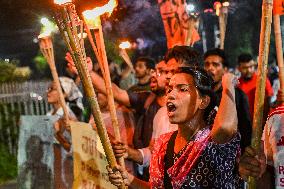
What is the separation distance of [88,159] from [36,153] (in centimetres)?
211

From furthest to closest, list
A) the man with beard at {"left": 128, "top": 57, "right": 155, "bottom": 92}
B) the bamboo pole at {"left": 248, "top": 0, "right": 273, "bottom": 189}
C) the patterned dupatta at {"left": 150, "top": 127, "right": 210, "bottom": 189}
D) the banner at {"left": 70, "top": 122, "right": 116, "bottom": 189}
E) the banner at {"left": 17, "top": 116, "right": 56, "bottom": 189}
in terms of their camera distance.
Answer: the man with beard at {"left": 128, "top": 57, "right": 155, "bottom": 92} < the banner at {"left": 17, "top": 116, "right": 56, "bottom": 189} < the banner at {"left": 70, "top": 122, "right": 116, "bottom": 189} < the patterned dupatta at {"left": 150, "top": 127, "right": 210, "bottom": 189} < the bamboo pole at {"left": 248, "top": 0, "right": 273, "bottom": 189}

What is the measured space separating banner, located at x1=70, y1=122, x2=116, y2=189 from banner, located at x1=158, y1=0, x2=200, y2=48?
7.57 feet

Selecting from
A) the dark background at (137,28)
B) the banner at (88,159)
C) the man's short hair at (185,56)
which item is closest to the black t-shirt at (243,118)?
the man's short hair at (185,56)

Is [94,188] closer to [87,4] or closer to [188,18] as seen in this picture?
[87,4]

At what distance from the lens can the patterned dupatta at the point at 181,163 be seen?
2.73m

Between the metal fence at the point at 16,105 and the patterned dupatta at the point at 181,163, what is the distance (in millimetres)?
8182

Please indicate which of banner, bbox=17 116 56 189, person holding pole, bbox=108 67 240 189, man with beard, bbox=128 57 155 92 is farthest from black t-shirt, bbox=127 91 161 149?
man with beard, bbox=128 57 155 92

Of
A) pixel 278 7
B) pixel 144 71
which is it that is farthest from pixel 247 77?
pixel 278 7

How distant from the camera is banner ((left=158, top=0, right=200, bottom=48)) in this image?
667 cm

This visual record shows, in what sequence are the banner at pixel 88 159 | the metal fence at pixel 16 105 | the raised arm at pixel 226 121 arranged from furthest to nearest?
1. the metal fence at pixel 16 105
2. the banner at pixel 88 159
3. the raised arm at pixel 226 121

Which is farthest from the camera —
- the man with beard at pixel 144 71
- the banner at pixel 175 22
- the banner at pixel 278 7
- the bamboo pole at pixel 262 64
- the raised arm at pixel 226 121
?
the man with beard at pixel 144 71

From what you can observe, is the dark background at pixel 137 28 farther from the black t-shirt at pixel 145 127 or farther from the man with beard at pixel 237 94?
the black t-shirt at pixel 145 127

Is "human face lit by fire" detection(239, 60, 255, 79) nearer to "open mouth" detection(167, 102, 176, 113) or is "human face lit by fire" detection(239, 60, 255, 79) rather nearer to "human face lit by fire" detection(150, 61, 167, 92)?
"human face lit by fire" detection(150, 61, 167, 92)

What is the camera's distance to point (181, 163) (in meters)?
2.79
